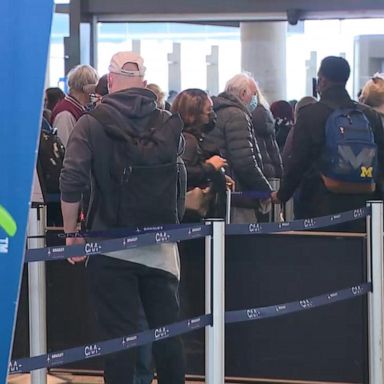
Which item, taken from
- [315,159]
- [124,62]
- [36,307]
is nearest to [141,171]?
[124,62]

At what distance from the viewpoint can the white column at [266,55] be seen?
1459 cm

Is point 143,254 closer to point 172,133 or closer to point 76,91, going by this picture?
point 172,133

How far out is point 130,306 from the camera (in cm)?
443

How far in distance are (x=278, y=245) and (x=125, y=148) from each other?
1.39m

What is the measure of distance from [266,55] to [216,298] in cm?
1159

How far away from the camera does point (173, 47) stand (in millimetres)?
17219

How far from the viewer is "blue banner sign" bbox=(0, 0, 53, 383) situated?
3086 mm

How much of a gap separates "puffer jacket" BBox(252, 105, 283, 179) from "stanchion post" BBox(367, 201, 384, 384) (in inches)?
86.5

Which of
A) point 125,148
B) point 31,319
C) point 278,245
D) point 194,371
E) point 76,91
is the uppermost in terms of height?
point 76,91

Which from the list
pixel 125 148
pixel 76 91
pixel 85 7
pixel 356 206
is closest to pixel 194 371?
pixel 356 206

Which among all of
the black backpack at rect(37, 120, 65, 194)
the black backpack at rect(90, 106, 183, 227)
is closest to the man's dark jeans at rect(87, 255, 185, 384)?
the black backpack at rect(90, 106, 183, 227)

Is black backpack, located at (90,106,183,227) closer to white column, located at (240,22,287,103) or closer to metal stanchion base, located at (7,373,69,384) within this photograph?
metal stanchion base, located at (7,373,69,384)

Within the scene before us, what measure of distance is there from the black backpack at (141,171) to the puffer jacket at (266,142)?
299 cm

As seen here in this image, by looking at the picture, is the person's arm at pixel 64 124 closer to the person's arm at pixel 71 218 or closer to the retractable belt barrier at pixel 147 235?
the retractable belt barrier at pixel 147 235
